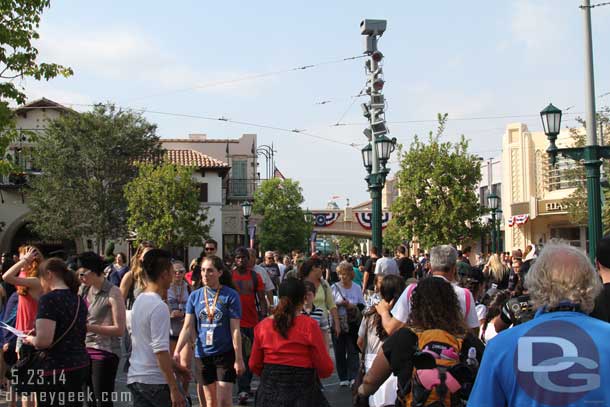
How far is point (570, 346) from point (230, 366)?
5000 millimetres

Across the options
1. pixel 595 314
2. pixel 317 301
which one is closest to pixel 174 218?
pixel 317 301

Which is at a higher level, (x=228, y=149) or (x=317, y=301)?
(x=228, y=149)

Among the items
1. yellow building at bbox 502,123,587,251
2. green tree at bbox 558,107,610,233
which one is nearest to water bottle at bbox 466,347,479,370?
green tree at bbox 558,107,610,233

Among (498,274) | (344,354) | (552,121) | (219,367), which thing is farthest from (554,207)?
(219,367)

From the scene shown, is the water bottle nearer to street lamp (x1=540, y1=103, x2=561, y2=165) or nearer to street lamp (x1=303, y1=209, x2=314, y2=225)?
street lamp (x1=540, y1=103, x2=561, y2=165)

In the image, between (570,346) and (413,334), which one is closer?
(570,346)

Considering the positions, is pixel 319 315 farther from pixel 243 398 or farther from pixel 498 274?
pixel 498 274

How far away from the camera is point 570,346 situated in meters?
2.75

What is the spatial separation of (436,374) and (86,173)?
37.9 m

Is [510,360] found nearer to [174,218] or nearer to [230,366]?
[230,366]

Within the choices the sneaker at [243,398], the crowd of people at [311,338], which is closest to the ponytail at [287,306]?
the crowd of people at [311,338]

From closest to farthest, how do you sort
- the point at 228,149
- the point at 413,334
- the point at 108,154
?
the point at 413,334, the point at 108,154, the point at 228,149

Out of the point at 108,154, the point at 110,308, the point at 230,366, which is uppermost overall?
the point at 108,154

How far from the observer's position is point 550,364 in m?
Answer: 2.75
